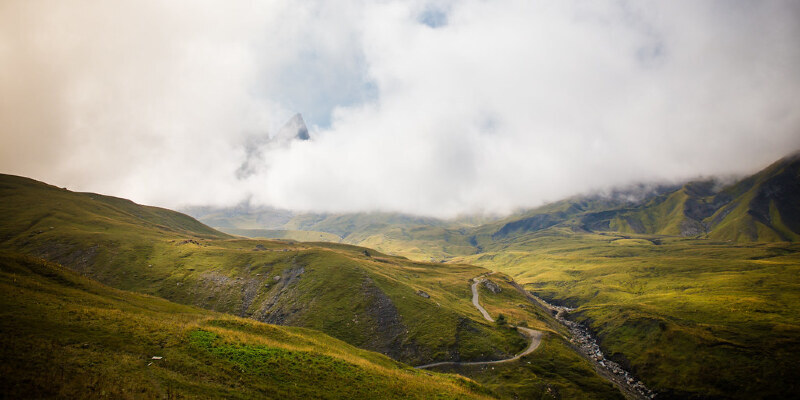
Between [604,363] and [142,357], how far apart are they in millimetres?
135255

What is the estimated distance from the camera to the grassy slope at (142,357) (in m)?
23.7

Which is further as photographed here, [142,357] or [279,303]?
[279,303]

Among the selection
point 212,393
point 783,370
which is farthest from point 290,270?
point 783,370

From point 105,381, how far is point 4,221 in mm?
230280

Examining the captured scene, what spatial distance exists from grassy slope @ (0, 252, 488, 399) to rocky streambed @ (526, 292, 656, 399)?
78856 millimetres

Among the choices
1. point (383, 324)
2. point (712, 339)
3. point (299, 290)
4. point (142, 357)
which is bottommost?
point (712, 339)

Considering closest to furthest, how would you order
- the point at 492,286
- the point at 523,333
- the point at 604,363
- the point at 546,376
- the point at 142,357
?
the point at 142,357
the point at 546,376
the point at 523,333
the point at 604,363
the point at 492,286

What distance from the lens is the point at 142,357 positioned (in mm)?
30516

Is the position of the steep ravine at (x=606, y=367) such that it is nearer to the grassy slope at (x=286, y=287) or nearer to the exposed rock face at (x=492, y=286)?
the grassy slope at (x=286, y=287)

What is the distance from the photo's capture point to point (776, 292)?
17062 cm

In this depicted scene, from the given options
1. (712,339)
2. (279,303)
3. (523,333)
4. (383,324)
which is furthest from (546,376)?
(279,303)

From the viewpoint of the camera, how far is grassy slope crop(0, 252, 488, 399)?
23734 mm

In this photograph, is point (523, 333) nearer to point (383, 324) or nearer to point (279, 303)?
point (383, 324)

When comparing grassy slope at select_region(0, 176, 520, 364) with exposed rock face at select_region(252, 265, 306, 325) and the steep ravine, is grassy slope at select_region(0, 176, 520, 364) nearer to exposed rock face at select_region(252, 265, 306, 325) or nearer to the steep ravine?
exposed rock face at select_region(252, 265, 306, 325)
